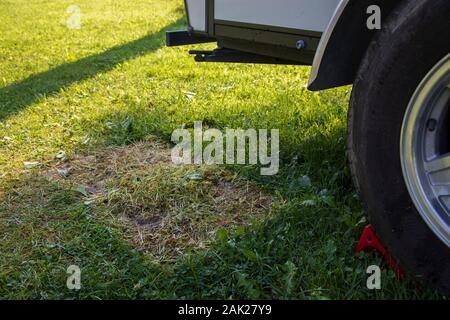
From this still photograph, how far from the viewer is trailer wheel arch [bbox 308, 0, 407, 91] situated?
1838 mm

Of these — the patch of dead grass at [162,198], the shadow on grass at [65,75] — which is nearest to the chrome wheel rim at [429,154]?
the patch of dead grass at [162,198]

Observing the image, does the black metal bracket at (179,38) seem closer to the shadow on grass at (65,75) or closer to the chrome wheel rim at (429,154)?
the chrome wheel rim at (429,154)

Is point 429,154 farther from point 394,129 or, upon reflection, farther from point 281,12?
point 281,12

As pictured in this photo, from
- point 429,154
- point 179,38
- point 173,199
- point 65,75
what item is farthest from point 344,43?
point 65,75

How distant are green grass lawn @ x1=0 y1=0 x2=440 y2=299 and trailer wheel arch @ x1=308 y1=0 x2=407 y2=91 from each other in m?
0.70

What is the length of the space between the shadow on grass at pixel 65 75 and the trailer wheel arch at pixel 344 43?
3209 mm

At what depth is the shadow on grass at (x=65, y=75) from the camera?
15.8 ft

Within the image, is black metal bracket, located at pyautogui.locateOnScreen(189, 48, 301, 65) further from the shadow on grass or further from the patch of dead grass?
the shadow on grass

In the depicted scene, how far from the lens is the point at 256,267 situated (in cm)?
219

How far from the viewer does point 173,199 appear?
2.81m

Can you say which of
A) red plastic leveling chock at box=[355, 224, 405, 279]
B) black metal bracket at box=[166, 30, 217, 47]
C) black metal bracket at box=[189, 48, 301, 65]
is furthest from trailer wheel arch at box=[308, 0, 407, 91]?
black metal bracket at box=[166, 30, 217, 47]

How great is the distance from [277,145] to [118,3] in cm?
975

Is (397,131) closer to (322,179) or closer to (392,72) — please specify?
(392,72)
